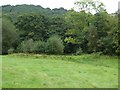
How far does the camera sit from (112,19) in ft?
74.2

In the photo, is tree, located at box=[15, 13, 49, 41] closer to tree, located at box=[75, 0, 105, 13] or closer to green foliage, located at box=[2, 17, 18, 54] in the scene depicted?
green foliage, located at box=[2, 17, 18, 54]

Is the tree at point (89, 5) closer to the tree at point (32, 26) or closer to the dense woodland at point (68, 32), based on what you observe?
the dense woodland at point (68, 32)

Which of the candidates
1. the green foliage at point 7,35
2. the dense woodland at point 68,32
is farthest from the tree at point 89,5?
the green foliage at point 7,35

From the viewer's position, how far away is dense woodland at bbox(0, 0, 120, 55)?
2277cm

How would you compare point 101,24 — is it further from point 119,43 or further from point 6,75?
point 6,75

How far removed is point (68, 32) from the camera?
1144 inches

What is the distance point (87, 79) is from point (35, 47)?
75.3ft

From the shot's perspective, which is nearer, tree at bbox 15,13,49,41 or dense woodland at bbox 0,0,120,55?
dense woodland at bbox 0,0,120,55

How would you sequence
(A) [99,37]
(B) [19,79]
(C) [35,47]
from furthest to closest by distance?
(C) [35,47] → (A) [99,37] → (B) [19,79]

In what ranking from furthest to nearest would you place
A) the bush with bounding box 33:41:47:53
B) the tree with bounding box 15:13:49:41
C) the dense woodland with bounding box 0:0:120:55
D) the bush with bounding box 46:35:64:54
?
the tree with bounding box 15:13:49:41 → the bush with bounding box 46:35:64:54 → the bush with bounding box 33:41:47:53 → the dense woodland with bounding box 0:0:120:55

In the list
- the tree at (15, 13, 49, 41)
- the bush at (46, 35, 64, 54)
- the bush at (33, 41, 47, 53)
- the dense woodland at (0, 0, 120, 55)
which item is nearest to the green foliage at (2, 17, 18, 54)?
the dense woodland at (0, 0, 120, 55)

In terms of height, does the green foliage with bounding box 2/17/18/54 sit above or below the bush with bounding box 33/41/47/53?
above

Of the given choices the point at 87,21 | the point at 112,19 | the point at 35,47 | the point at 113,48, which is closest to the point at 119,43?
the point at 113,48

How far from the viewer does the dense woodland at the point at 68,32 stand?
2277 centimetres
